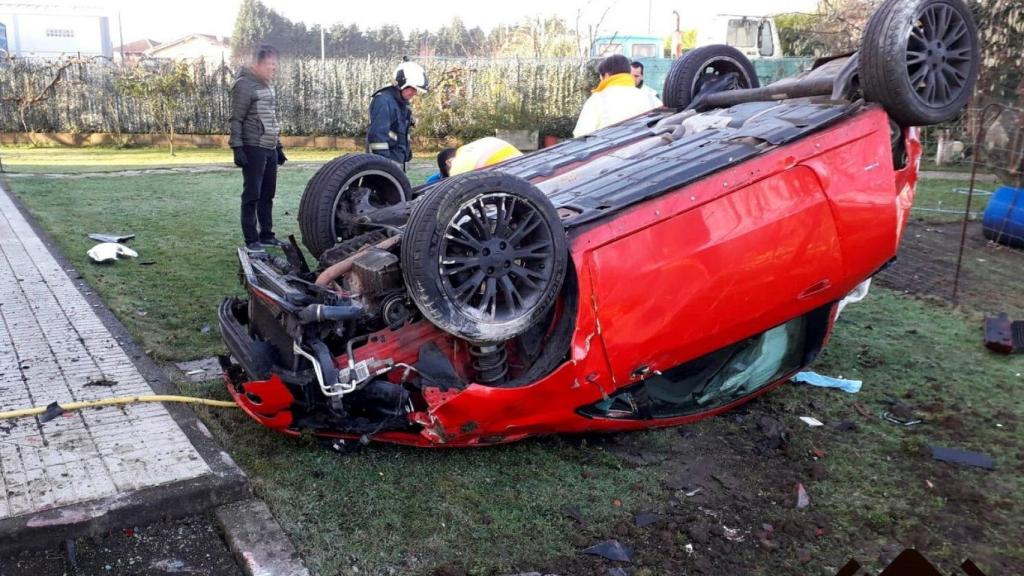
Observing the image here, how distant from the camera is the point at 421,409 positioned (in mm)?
3297

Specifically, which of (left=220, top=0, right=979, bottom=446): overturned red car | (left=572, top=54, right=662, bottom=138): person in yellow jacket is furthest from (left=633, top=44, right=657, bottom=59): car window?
(left=220, top=0, right=979, bottom=446): overturned red car

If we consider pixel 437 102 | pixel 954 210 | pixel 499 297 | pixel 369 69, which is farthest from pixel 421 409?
pixel 369 69

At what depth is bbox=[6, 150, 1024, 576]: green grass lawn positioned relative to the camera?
2.88 m

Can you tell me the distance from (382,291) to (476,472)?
2.95 ft

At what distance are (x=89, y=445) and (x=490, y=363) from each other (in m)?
1.81

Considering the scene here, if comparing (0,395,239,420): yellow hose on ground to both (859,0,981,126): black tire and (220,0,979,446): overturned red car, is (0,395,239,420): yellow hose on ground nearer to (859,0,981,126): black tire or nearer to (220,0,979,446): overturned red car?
(220,0,979,446): overturned red car

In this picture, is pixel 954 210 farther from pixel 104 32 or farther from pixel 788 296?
pixel 104 32

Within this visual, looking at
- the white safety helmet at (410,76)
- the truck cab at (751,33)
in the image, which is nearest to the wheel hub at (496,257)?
the white safety helmet at (410,76)

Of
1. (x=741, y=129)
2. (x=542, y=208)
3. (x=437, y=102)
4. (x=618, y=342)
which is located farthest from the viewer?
(x=437, y=102)

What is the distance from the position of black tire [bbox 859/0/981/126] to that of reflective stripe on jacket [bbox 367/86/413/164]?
4432 millimetres

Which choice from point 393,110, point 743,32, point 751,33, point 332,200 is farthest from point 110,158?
point 751,33

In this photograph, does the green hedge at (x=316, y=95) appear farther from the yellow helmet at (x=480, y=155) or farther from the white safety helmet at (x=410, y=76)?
the yellow helmet at (x=480, y=155)

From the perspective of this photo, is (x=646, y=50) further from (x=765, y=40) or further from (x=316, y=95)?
(x=316, y=95)

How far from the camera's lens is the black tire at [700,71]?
16.8ft
